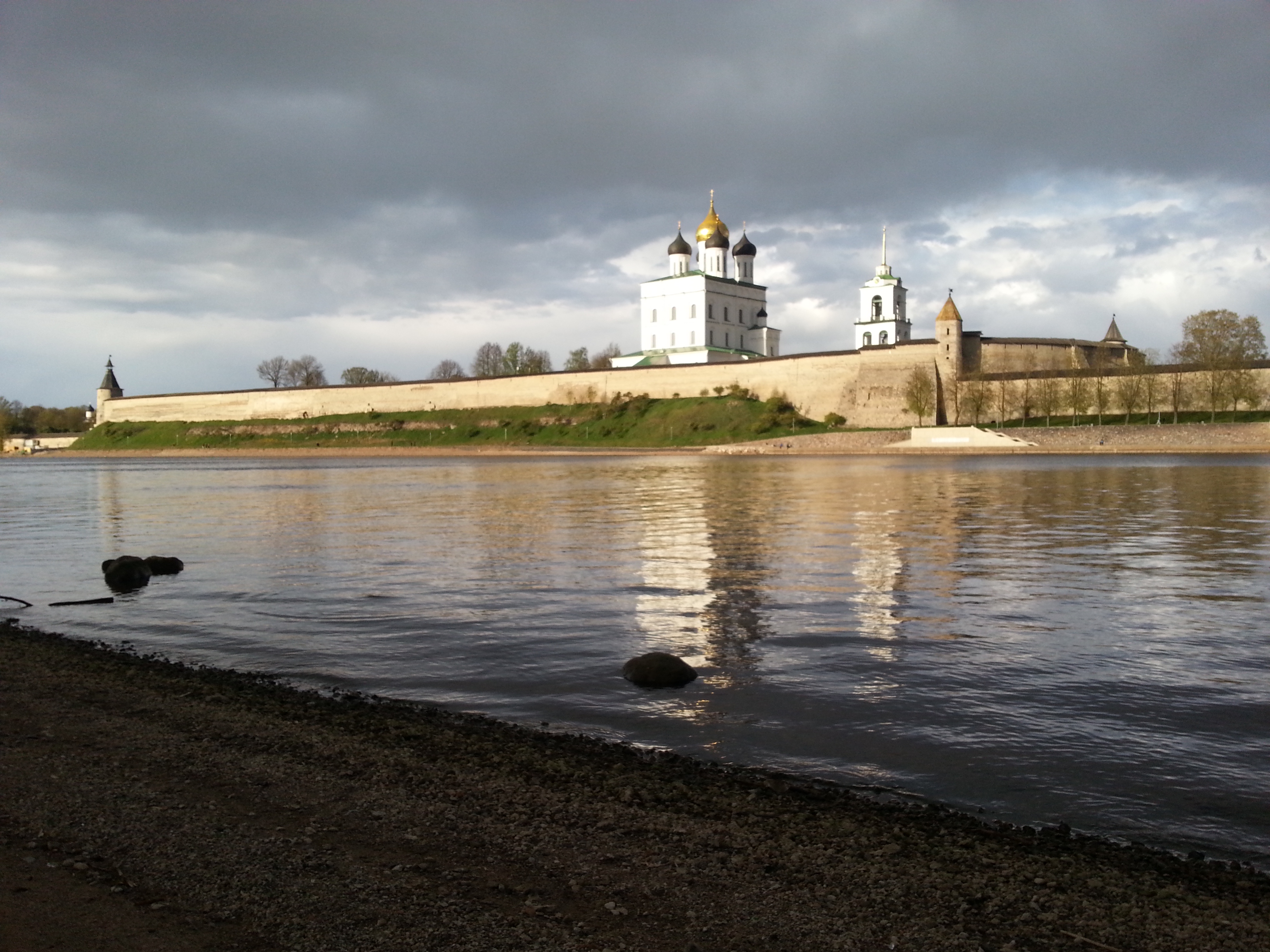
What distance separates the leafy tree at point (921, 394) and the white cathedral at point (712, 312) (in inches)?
841

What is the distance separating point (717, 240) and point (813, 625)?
83.6m

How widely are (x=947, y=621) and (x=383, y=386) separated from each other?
82.5 m

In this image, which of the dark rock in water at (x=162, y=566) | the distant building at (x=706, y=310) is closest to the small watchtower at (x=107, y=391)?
the distant building at (x=706, y=310)

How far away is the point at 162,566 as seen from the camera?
1252 centimetres

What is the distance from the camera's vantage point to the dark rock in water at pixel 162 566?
1244 cm

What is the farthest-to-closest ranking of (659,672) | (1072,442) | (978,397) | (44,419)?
(44,419) → (978,397) → (1072,442) → (659,672)

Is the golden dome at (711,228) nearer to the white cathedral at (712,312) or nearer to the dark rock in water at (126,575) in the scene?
the white cathedral at (712,312)

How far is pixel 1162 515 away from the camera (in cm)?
1841

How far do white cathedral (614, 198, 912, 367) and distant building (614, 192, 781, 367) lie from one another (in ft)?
0.22

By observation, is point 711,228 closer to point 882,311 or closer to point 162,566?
point 882,311

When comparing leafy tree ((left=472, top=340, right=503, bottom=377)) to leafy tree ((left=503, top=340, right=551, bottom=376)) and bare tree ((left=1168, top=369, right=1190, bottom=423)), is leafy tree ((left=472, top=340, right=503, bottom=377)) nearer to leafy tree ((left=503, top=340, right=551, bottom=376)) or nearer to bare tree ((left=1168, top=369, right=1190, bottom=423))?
leafy tree ((left=503, top=340, right=551, bottom=376))

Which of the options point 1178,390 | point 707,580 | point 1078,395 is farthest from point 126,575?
point 1178,390

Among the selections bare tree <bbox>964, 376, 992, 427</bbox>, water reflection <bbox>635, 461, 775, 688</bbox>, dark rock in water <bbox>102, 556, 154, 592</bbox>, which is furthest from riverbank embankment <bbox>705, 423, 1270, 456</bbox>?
dark rock in water <bbox>102, 556, 154, 592</bbox>

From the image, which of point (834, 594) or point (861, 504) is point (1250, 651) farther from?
point (861, 504)
